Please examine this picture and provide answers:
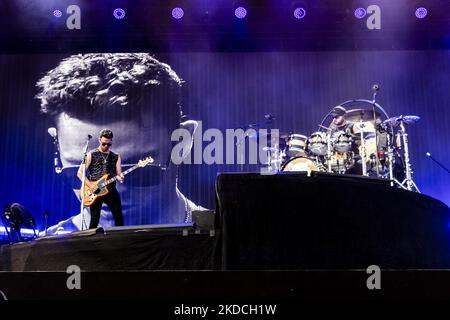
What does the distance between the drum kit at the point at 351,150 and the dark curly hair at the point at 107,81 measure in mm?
2650

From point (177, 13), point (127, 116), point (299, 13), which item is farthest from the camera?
point (127, 116)

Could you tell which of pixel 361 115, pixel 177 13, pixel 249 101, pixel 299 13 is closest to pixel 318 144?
pixel 361 115

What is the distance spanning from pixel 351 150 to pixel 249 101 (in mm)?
2390

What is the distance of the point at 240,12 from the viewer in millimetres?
8188

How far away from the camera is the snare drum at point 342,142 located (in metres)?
7.39

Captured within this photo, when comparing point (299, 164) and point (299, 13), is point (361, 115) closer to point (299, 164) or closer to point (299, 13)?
point (299, 164)

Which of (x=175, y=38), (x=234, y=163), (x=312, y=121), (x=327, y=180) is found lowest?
(x=327, y=180)

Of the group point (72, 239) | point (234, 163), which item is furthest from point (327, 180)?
point (234, 163)

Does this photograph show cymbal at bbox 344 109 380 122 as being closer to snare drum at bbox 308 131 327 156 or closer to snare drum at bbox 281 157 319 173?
snare drum at bbox 308 131 327 156

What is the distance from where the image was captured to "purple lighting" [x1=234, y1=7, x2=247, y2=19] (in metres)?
8.15

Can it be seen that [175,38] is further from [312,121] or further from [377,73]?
[377,73]

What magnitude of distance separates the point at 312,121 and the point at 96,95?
4.15 metres

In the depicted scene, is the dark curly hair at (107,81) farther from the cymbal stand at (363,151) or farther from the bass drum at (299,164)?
the cymbal stand at (363,151)
